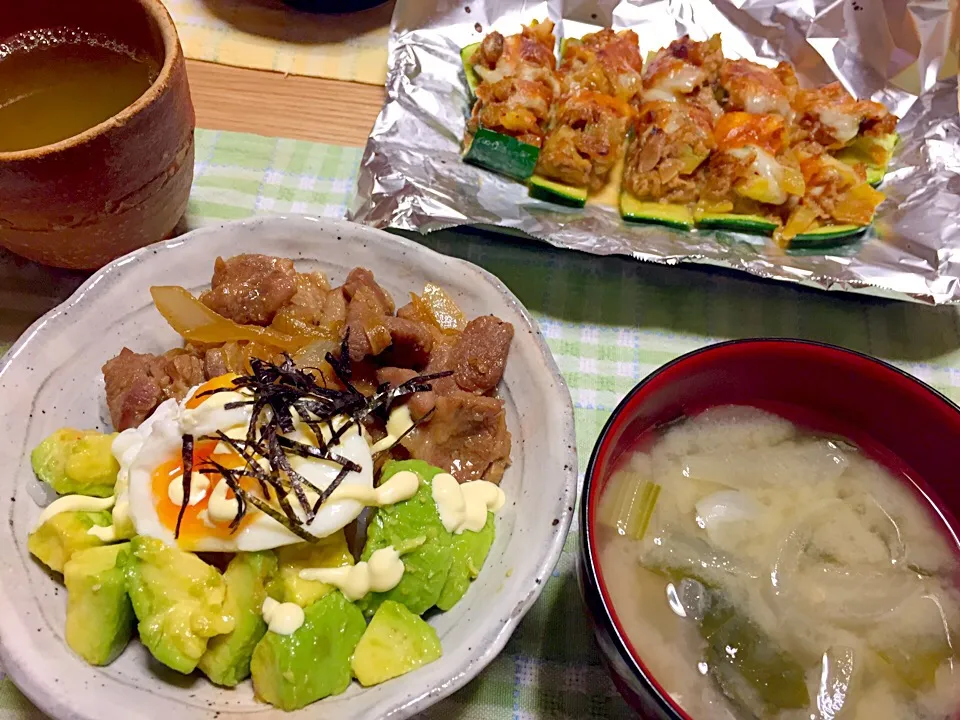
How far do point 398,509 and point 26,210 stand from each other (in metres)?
1.02

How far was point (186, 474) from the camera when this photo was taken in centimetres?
125

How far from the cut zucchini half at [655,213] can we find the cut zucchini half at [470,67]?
0.73m

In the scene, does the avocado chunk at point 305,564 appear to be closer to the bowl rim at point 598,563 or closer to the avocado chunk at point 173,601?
the avocado chunk at point 173,601

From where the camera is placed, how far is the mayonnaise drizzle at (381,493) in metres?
1.29

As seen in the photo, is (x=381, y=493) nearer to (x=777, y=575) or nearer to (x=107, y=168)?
(x=777, y=575)

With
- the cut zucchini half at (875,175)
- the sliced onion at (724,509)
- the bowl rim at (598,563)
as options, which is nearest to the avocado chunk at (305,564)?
the bowl rim at (598,563)

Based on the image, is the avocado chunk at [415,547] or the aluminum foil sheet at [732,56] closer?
the avocado chunk at [415,547]

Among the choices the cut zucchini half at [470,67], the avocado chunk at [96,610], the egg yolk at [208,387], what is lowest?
the avocado chunk at [96,610]

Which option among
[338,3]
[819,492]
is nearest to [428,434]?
[819,492]

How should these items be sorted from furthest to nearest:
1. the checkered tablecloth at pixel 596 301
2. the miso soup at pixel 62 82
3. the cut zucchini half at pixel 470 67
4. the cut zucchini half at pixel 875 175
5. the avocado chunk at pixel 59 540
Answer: the cut zucchini half at pixel 470 67 < the cut zucchini half at pixel 875 175 < the checkered tablecloth at pixel 596 301 < the miso soup at pixel 62 82 < the avocado chunk at pixel 59 540

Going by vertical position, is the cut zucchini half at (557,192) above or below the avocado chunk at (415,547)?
above

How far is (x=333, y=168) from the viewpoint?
7.80ft

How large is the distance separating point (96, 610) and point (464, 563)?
2.01 ft

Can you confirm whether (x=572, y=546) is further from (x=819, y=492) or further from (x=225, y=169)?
(x=225, y=169)
